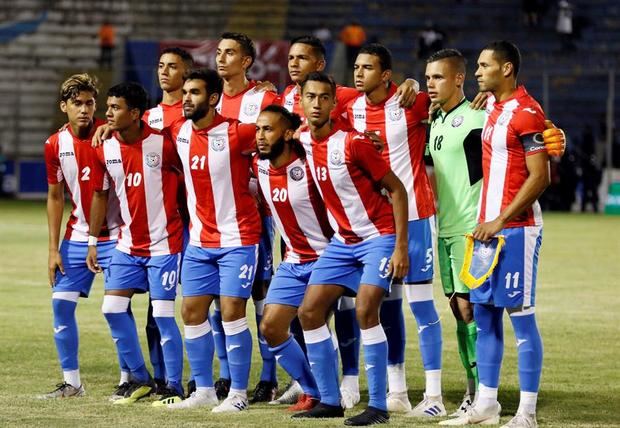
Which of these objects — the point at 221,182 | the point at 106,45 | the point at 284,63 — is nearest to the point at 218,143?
the point at 221,182

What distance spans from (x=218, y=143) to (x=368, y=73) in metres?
1.06

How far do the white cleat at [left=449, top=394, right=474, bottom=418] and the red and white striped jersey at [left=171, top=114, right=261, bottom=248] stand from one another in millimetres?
1653

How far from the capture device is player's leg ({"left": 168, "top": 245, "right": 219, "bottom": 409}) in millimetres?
8875

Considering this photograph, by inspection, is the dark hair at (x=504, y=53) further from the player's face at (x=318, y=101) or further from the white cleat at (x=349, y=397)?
the white cleat at (x=349, y=397)

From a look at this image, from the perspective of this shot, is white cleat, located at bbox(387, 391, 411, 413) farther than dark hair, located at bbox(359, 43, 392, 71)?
No

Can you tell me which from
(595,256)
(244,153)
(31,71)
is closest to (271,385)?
(244,153)

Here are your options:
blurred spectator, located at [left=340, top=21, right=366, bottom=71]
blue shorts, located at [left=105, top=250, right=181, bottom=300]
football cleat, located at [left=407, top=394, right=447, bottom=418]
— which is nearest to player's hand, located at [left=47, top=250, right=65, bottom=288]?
blue shorts, located at [left=105, top=250, right=181, bottom=300]

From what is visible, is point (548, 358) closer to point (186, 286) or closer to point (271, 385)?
point (271, 385)

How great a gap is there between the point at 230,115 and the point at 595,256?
11.7 m

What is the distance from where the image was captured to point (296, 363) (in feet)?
28.5

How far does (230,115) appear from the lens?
9844mm

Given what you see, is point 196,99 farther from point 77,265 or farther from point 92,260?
point 77,265

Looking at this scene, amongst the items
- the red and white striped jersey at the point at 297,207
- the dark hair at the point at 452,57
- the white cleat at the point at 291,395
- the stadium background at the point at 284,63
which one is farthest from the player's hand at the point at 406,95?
the stadium background at the point at 284,63

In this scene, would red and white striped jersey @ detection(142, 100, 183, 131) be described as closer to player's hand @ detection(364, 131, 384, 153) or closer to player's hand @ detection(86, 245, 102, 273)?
player's hand @ detection(86, 245, 102, 273)
